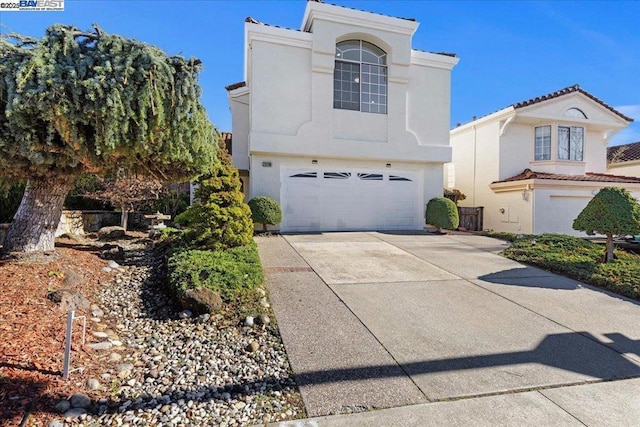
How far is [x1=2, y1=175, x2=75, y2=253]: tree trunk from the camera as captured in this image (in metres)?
5.36

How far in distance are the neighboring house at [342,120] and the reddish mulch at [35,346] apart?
25.0 feet

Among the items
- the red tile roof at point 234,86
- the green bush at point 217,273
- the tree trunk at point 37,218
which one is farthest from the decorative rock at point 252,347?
the red tile roof at point 234,86

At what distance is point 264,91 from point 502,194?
39.0ft

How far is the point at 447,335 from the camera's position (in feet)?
13.3

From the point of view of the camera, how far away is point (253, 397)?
2.85 metres

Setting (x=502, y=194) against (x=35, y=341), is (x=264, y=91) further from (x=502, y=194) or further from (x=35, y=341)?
(x=502, y=194)

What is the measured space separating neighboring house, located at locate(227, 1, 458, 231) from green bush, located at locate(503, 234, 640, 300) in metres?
4.81

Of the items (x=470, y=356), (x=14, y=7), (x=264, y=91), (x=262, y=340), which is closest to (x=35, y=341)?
(x=262, y=340)

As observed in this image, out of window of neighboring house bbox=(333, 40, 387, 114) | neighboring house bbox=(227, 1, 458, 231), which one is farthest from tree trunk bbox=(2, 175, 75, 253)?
window of neighboring house bbox=(333, 40, 387, 114)

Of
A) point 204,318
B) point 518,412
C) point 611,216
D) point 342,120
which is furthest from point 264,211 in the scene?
point 518,412

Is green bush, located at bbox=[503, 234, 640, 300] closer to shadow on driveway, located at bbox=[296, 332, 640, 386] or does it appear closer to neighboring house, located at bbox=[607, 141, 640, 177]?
shadow on driveway, located at bbox=[296, 332, 640, 386]

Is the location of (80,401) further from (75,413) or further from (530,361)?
(530,361)

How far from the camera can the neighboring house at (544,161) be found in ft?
47.8

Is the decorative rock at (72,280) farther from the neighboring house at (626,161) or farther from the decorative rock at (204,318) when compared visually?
the neighboring house at (626,161)
